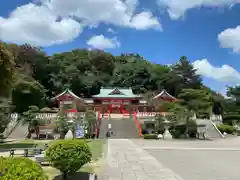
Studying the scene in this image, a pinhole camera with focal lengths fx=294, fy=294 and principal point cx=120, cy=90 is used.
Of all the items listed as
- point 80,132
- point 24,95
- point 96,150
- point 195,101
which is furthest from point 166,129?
point 24,95

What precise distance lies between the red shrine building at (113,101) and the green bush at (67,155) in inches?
1693

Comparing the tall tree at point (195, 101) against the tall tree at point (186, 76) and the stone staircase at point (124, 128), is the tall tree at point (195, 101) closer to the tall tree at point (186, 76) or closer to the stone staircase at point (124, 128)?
the stone staircase at point (124, 128)

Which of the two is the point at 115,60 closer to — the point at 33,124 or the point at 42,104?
the point at 42,104

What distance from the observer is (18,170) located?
408 cm

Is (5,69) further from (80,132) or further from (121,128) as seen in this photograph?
(121,128)

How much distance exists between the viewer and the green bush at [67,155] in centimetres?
774

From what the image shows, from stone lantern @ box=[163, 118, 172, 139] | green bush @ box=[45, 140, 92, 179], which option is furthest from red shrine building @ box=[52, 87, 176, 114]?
green bush @ box=[45, 140, 92, 179]

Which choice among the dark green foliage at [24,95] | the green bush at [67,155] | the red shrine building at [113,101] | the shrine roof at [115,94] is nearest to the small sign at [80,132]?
the dark green foliage at [24,95]

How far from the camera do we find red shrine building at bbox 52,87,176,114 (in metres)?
52.3

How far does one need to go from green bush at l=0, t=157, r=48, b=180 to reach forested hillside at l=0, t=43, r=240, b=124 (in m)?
31.3

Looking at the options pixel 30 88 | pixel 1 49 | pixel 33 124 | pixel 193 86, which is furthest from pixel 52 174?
pixel 193 86

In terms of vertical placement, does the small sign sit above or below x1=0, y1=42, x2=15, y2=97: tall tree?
below

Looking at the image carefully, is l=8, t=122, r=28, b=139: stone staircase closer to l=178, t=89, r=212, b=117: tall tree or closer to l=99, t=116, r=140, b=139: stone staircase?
l=99, t=116, r=140, b=139: stone staircase

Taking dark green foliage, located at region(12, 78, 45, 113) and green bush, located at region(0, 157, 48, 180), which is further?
dark green foliage, located at region(12, 78, 45, 113)
